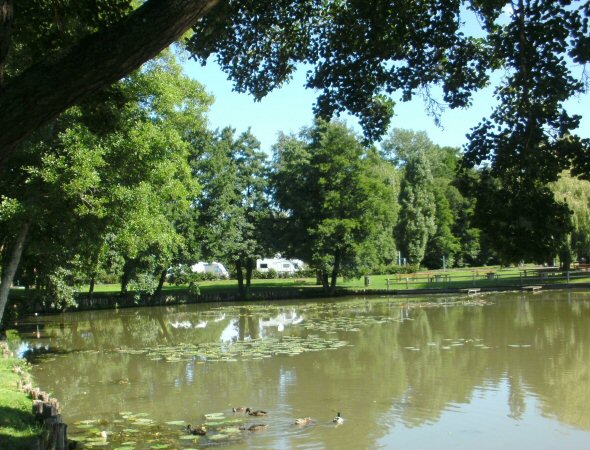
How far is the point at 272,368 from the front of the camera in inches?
554

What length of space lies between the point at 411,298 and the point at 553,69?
3169 centimetres

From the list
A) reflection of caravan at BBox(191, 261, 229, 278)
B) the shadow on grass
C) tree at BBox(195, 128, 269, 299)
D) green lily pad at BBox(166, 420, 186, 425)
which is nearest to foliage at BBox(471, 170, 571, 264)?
the shadow on grass

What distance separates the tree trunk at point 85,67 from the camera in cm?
323

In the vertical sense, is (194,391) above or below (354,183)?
below

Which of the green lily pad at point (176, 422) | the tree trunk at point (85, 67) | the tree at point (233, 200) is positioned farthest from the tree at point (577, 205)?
the tree trunk at point (85, 67)

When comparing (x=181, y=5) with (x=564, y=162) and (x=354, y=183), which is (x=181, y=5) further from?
(x=354, y=183)

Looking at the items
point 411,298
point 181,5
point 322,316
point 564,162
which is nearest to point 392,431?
point 564,162

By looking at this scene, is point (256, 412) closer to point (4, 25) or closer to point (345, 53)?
point (345, 53)

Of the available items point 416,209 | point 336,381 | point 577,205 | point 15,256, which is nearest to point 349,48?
point 336,381

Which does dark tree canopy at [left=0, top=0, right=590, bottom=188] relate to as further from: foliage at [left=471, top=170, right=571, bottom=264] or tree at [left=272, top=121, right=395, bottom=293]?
tree at [left=272, top=121, right=395, bottom=293]

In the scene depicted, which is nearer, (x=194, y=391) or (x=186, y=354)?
(x=194, y=391)

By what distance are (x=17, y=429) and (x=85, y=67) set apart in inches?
233

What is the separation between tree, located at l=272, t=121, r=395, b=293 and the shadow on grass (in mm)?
31573

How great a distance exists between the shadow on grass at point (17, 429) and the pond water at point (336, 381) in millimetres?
971
